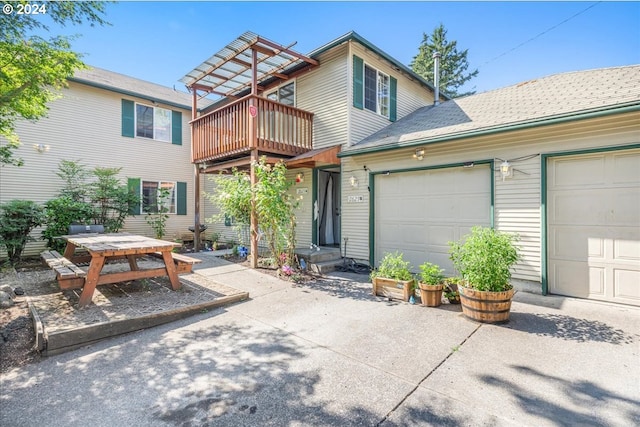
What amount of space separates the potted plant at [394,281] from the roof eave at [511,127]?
2497 millimetres

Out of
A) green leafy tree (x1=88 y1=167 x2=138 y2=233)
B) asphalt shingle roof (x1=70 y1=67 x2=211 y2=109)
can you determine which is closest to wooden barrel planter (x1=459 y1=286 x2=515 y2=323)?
green leafy tree (x1=88 y1=167 x2=138 y2=233)

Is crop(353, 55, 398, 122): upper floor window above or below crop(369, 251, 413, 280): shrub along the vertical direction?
above

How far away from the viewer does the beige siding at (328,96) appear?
7.75 metres

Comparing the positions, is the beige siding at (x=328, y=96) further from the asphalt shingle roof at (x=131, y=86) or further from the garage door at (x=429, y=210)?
the asphalt shingle roof at (x=131, y=86)

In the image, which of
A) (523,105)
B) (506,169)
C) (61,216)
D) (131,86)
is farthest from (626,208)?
(131,86)

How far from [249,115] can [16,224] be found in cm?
609

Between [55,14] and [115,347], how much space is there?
15.4 feet

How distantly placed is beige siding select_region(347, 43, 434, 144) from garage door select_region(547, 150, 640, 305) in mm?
4310

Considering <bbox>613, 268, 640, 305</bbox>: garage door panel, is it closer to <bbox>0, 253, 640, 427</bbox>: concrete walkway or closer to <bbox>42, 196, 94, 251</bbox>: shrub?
<bbox>0, 253, 640, 427</bbox>: concrete walkway

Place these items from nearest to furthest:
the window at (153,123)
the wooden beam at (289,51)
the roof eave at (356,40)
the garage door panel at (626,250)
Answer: the garage door panel at (626,250)
the wooden beam at (289,51)
the roof eave at (356,40)
the window at (153,123)

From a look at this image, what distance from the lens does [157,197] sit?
11.0 meters

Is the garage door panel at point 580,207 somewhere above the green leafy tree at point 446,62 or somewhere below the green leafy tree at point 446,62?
below

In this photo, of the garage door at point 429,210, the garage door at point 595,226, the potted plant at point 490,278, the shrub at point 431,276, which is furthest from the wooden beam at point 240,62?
the garage door at point 595,226

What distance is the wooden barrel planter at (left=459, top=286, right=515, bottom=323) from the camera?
388cm
